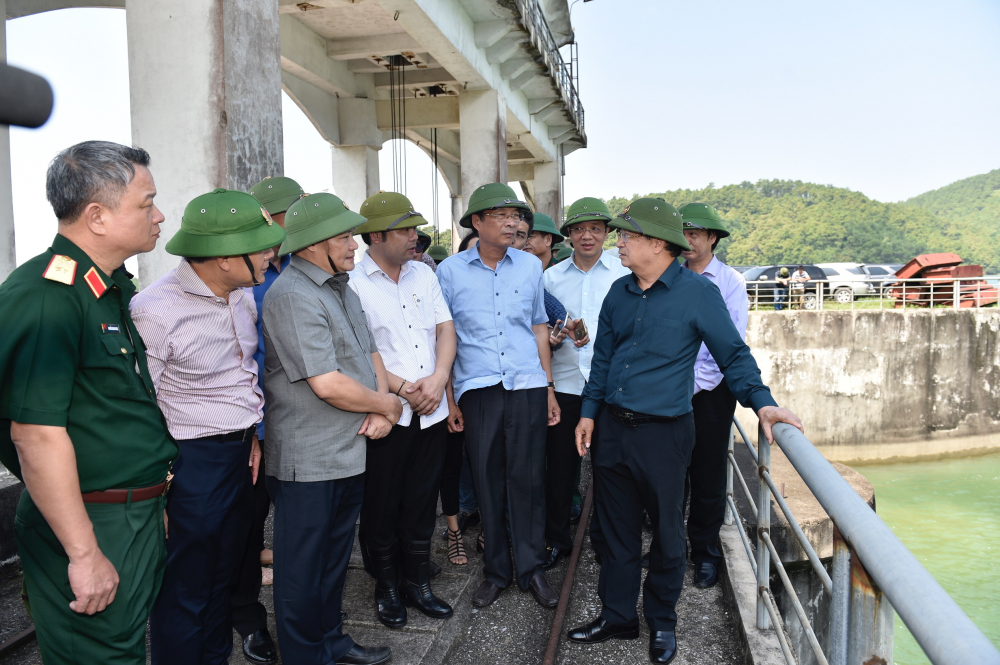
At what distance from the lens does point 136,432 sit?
6.18 ft

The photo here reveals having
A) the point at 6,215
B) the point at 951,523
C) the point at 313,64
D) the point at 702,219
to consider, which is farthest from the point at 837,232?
the point at 6,215

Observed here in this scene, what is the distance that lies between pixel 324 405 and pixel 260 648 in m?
1.24

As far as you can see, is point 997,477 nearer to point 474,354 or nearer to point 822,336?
point 822,336

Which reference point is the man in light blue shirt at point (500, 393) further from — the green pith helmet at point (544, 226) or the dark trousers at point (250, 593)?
the green pith helmet at point (544, 226)

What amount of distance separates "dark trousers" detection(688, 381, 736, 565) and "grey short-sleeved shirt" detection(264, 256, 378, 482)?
196 cm

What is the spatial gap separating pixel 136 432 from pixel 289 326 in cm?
72

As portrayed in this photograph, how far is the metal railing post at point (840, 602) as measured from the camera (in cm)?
157

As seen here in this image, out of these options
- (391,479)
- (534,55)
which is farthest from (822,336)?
(391,479)

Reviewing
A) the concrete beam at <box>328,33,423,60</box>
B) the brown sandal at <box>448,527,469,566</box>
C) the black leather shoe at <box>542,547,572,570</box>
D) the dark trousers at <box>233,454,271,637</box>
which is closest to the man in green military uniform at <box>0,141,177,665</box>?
the dark trousers at <box>233,454,271,637</box>

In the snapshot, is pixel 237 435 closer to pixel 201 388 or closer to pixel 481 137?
pixel 201 388

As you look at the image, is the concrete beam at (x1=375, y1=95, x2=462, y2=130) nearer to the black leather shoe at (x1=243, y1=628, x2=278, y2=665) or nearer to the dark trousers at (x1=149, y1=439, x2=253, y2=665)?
the black leather shoe at (x1=243, y1=628, x2=278, y2=665)

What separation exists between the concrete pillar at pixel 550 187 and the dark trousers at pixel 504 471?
1835cm

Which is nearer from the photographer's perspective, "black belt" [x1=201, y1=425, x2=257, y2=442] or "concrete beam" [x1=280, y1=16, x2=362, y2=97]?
"black belt" [x1=201, y1=425, x2=257, y2=442]

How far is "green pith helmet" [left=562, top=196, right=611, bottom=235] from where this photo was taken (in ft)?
13.1
